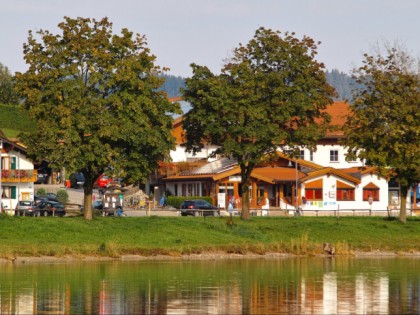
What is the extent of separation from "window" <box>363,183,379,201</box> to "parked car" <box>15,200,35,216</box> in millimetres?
35125

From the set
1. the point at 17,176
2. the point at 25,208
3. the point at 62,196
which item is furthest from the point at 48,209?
the point at 62,196

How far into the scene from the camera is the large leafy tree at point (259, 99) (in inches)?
3460

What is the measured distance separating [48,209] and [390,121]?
2604 cm

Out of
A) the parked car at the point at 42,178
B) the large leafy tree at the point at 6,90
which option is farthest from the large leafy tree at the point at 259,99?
the large leafy tree at the point at 6,90

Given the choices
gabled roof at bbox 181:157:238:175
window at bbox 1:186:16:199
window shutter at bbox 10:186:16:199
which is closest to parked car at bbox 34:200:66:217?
Answer: window at bbox 1:186:16:199

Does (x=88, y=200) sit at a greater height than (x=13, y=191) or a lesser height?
lesser

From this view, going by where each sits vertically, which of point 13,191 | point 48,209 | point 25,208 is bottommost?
point 48,209

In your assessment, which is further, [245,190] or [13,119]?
[13,119]

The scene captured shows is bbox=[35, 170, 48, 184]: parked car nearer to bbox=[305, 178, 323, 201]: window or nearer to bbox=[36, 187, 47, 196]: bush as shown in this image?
bbox=[36, 187, 47, 196]: bush

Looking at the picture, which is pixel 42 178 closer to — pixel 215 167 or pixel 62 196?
pixel 62 196

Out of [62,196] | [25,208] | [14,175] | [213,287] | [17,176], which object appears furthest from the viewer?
[62,196]

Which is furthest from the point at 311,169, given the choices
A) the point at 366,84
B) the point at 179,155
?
the point at 366,84

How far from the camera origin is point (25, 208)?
9888cm

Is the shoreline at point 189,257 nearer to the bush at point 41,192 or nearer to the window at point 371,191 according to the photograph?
the window at point 371,191
